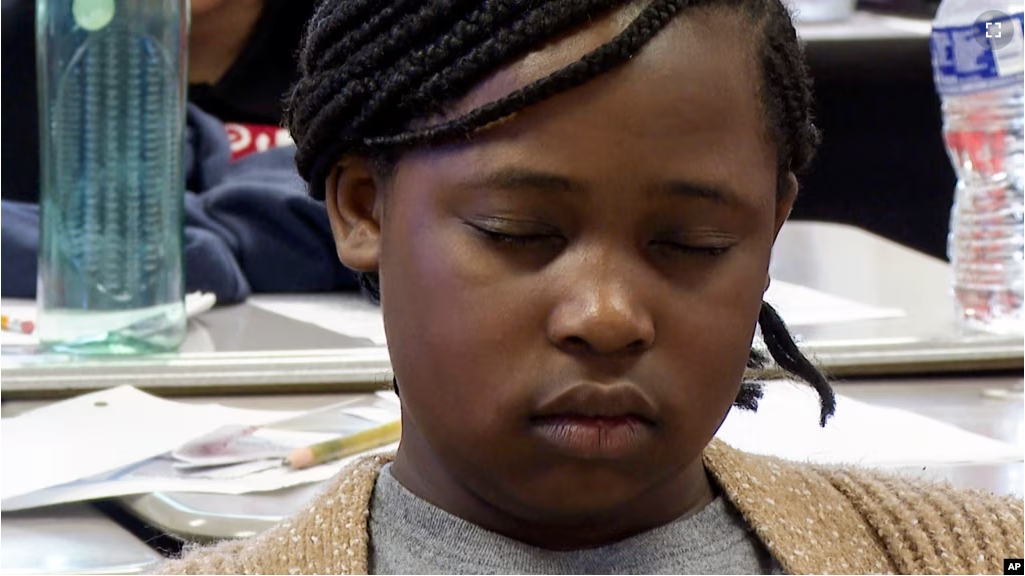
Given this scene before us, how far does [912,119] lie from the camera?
2.68 meters

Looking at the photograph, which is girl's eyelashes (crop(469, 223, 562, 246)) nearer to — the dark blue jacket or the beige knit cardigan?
the beige knit cardigan

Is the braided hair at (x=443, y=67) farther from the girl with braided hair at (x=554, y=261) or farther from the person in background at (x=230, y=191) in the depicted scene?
the person in background at (x=230, y=191)

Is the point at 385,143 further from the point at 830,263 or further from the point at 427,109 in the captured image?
the point at 830,263

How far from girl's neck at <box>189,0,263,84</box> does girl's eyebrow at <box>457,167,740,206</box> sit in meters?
0.95

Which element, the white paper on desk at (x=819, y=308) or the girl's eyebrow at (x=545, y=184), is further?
the white paper on desk at (x=819, y=308)

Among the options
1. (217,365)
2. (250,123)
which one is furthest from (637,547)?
(250,123)

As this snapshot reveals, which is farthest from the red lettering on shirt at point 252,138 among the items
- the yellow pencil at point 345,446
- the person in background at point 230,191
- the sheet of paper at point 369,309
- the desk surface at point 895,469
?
the yellow pencil at point 345,446

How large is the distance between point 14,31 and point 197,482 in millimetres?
810

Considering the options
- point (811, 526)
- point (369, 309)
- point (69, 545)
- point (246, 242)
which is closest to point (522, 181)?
point (811, 526)

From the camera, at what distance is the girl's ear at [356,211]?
2.26 feet

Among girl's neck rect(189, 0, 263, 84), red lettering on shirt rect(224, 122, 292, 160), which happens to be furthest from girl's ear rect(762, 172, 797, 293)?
red lettering on shirt rect(224, 122, 292, 160)

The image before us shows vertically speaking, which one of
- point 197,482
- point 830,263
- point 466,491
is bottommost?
point 830,263

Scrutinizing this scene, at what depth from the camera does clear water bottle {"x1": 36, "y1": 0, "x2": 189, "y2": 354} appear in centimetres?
116

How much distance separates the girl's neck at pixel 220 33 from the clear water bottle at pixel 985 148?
79cm
